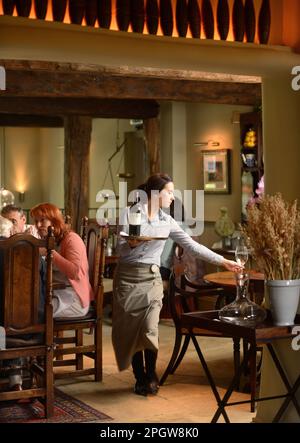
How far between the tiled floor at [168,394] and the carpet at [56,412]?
9cm

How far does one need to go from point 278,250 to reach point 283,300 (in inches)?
9.3

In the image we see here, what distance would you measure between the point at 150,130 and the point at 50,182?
17.3ft

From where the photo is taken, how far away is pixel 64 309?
5285mm

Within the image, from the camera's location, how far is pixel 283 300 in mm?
3486

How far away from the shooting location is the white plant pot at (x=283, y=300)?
3.47 meters

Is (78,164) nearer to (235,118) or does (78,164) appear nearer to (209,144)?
(209,144)

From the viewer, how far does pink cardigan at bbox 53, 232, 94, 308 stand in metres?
5.25

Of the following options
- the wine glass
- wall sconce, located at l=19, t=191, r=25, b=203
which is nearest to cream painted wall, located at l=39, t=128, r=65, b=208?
wall sconce, located at l=19, t=191, r=25, b=203

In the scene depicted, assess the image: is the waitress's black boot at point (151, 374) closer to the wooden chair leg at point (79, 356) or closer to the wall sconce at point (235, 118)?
the wooden chair leg at point (79, 356)

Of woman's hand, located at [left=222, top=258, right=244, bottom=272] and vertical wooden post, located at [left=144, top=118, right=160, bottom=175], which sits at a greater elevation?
vertical wooden post, located at [left=144, top=118, right=160, bottom=175]

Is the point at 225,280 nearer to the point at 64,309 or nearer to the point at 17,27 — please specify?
the point at 64,309

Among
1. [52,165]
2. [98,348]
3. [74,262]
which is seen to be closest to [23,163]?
[52,165]

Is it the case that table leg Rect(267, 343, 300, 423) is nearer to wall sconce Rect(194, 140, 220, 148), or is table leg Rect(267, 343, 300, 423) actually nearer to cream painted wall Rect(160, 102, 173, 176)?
wall sconce Rect(194, 140, 220, 148)

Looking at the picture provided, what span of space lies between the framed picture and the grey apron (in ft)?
15.4
